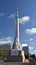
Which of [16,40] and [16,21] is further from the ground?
[16,21]

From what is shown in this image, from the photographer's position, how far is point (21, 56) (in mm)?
55688

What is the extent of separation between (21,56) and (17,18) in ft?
53.6

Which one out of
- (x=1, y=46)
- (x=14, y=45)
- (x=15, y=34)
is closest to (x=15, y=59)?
(x=14, y=45)

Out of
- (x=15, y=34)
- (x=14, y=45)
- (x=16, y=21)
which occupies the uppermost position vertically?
(x=16, y=21)

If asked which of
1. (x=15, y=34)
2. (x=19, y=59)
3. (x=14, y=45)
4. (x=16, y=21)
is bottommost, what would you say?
(x=19, y=59)

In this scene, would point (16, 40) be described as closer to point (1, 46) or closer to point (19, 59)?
point (19, 59)

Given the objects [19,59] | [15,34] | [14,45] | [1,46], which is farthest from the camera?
[1,46]

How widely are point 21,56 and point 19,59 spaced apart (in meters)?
0.99

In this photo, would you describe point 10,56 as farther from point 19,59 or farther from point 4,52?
point 4,52

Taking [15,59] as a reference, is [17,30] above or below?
above

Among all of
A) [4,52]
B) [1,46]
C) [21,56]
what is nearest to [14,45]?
[21,56]

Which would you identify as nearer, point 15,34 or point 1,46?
point 15,34

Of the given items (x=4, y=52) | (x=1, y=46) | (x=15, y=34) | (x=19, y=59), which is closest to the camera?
(x=19, y=59)

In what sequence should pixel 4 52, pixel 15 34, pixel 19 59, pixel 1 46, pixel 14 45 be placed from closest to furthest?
pixel 19 59 → pixel 14 45 → pixel 15 34 → pixel 4 52 → pixel 1 46
